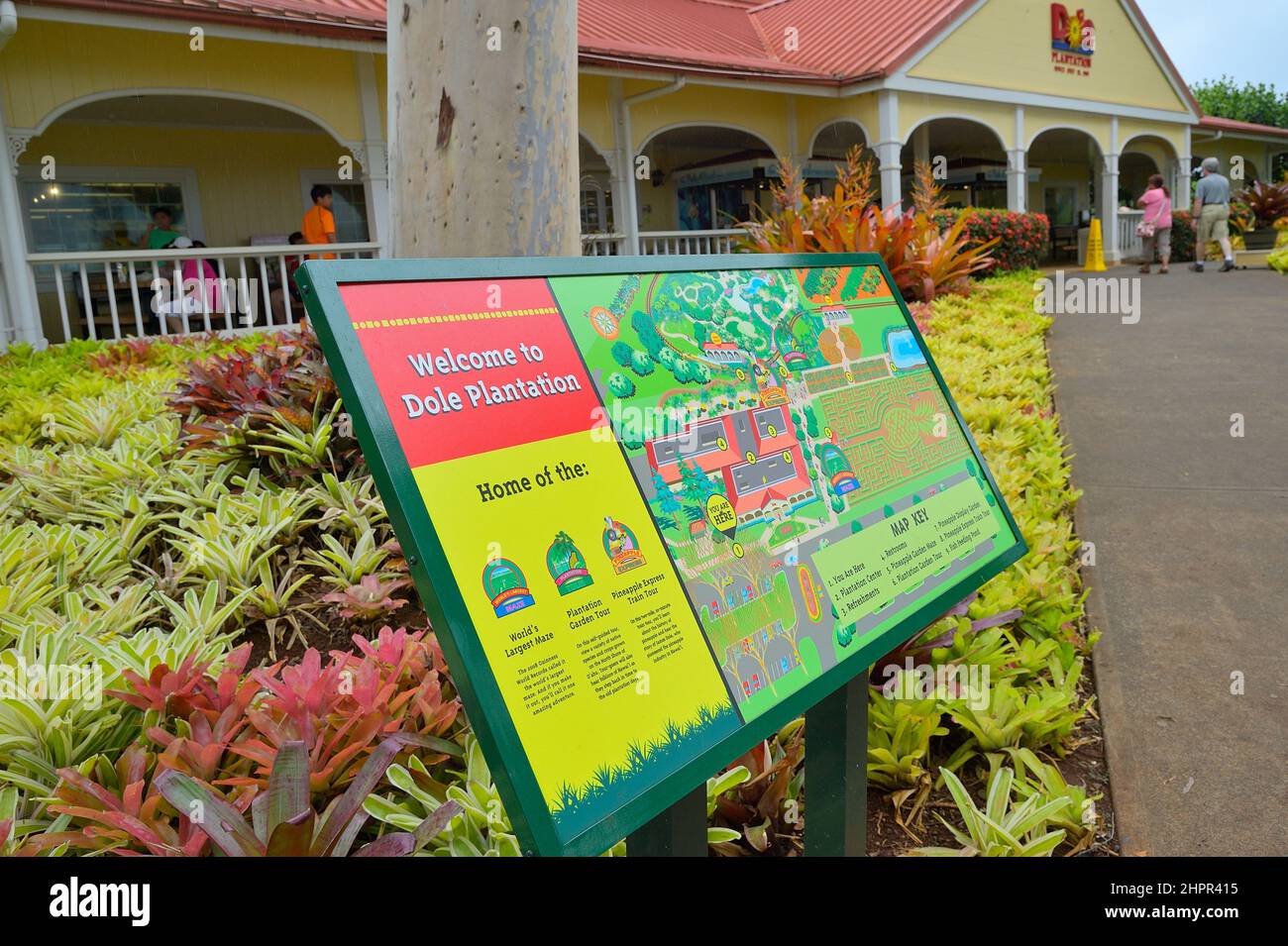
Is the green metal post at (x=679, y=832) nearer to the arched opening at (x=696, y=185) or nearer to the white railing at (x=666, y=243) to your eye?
the white railing at (x=666, y=243)

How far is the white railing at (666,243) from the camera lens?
13.0 m

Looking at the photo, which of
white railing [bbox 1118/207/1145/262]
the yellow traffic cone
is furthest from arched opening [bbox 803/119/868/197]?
white railing [bbox 1118/207/1145/262]

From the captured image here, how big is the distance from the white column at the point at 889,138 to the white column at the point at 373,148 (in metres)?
8.52

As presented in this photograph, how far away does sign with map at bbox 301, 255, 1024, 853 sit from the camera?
1301 millimetres

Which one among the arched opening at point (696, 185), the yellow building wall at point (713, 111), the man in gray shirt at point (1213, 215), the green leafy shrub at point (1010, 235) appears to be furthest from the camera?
the arched opening at point (696, 185)

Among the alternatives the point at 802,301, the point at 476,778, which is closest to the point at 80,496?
the point at 476,778

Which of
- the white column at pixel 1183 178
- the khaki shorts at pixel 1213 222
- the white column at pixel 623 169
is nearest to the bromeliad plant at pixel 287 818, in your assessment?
the white column at pixel 623 169

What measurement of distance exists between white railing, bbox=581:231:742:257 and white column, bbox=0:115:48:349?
19.6ft

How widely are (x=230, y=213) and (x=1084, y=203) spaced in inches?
1081

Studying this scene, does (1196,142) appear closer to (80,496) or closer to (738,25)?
(738,25)

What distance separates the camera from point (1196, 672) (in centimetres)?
297

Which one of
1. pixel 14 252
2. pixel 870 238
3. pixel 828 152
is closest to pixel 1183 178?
pixel 828 152

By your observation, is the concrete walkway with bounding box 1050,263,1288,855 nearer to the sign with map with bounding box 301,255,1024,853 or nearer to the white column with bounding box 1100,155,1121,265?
the sign with map with bounding box 301,255,1024,853

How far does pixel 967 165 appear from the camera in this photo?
2522 centimetres
